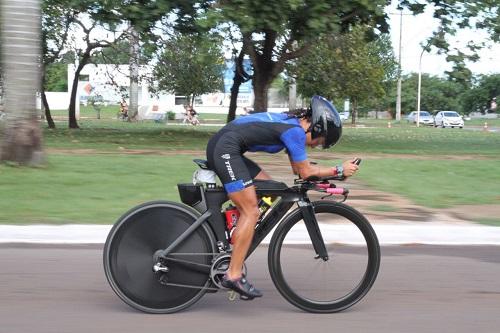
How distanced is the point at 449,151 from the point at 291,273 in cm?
1603

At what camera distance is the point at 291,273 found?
16.6 ft

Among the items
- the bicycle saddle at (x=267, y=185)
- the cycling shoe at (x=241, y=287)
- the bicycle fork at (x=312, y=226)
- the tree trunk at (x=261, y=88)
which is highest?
the tree trunk at (x=261, y=88)

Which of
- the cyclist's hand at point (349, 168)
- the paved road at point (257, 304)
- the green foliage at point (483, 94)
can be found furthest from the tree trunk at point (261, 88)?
the green foliage at point (483, 94)

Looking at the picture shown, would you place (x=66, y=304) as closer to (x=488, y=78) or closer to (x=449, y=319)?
(x=449, y=319)

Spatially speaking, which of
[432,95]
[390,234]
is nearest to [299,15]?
[390,234]

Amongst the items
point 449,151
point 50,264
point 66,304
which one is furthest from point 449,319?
point 449,151

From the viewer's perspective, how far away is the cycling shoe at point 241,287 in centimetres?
483

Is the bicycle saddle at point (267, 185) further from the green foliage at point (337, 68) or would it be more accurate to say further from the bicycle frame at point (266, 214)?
the green foliage at point (337, 68)

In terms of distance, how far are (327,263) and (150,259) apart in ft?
4.65

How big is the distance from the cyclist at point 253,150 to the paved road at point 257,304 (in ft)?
1.37

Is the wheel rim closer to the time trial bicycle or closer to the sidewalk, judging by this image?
the time trial bicycle

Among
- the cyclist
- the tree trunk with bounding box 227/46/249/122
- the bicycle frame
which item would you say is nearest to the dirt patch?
the bicycle frame

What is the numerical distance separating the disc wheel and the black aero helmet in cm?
115

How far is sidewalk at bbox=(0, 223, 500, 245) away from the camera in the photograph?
7728mm
